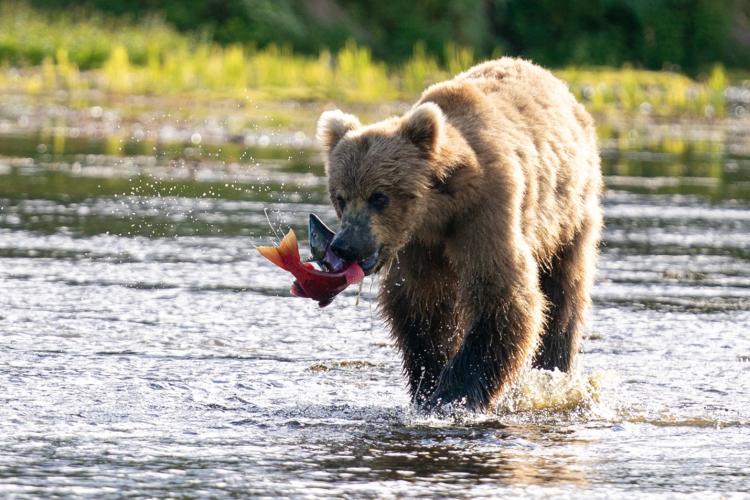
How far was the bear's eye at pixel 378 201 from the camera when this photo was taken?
6.57m

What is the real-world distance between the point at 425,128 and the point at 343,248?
641 mm

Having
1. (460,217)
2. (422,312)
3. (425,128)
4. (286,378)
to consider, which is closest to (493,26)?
(286,378)

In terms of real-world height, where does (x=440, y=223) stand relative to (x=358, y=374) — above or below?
above

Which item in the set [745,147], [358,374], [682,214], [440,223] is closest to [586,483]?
[440,223]

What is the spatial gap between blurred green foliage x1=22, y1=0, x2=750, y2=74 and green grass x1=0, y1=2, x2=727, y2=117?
12.8ft

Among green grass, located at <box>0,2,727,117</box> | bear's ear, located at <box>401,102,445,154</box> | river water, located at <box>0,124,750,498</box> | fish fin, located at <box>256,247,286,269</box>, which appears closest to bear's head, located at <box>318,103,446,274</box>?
bear's ear, located at <box>401,102,445,154</box>

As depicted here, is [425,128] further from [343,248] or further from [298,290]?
[298,290]

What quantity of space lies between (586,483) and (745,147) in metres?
18.4

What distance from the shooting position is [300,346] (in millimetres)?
8508

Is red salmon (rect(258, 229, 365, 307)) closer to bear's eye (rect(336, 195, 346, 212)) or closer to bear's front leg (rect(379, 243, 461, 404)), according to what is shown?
bear's eye (rect(336, 195, 346, 212))

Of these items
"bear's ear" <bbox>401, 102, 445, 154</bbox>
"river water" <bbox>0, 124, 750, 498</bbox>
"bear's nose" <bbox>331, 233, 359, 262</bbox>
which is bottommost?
"river water" <bbox>0, 124, 750, 498</bbox>

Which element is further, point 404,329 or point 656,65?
point 656,65

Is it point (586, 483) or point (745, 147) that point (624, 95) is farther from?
point (586, 483)

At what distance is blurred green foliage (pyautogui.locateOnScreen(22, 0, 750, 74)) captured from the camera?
35625 millimetres
